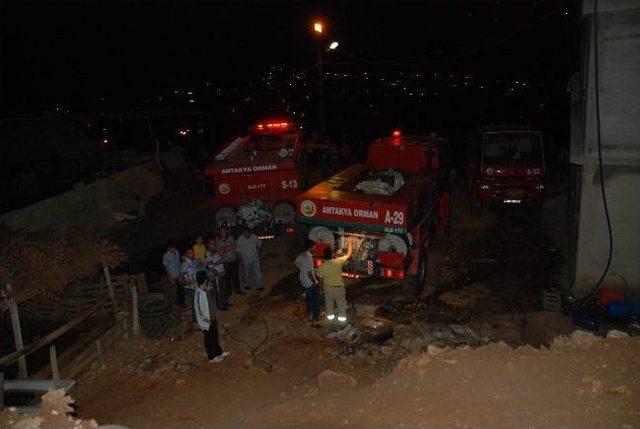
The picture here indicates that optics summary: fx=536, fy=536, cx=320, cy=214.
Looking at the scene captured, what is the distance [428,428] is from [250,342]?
4298mm

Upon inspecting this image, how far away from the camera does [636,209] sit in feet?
28.9

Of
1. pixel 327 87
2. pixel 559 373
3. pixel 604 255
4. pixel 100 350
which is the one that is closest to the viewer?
pixel 559 373

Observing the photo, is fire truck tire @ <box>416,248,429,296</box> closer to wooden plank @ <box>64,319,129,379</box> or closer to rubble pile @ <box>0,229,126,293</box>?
wooden plank @ <box>64,319,129,379</box>

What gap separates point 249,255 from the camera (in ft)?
33.9

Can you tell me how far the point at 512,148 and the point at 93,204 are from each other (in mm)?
Result: 12914

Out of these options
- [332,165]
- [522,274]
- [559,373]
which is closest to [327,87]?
[332,165]

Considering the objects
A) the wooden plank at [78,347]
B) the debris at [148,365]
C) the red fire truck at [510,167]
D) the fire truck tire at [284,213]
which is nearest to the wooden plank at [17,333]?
the wooden plank at [78,347]

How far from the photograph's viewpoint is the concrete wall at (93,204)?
1354 centimetres

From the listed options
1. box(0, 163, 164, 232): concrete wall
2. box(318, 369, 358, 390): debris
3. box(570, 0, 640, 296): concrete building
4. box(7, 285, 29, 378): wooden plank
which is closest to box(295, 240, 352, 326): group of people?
box(318, 369, 358, 390): debris

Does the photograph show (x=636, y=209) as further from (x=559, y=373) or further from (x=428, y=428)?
(x=428, y=428)

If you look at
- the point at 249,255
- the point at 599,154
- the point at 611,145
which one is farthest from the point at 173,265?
the point at 611,145

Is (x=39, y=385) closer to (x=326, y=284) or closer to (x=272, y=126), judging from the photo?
(x=326, y=284)

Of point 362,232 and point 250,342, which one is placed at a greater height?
point 362,232

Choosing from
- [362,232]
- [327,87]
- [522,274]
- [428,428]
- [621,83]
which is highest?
[327,87]
